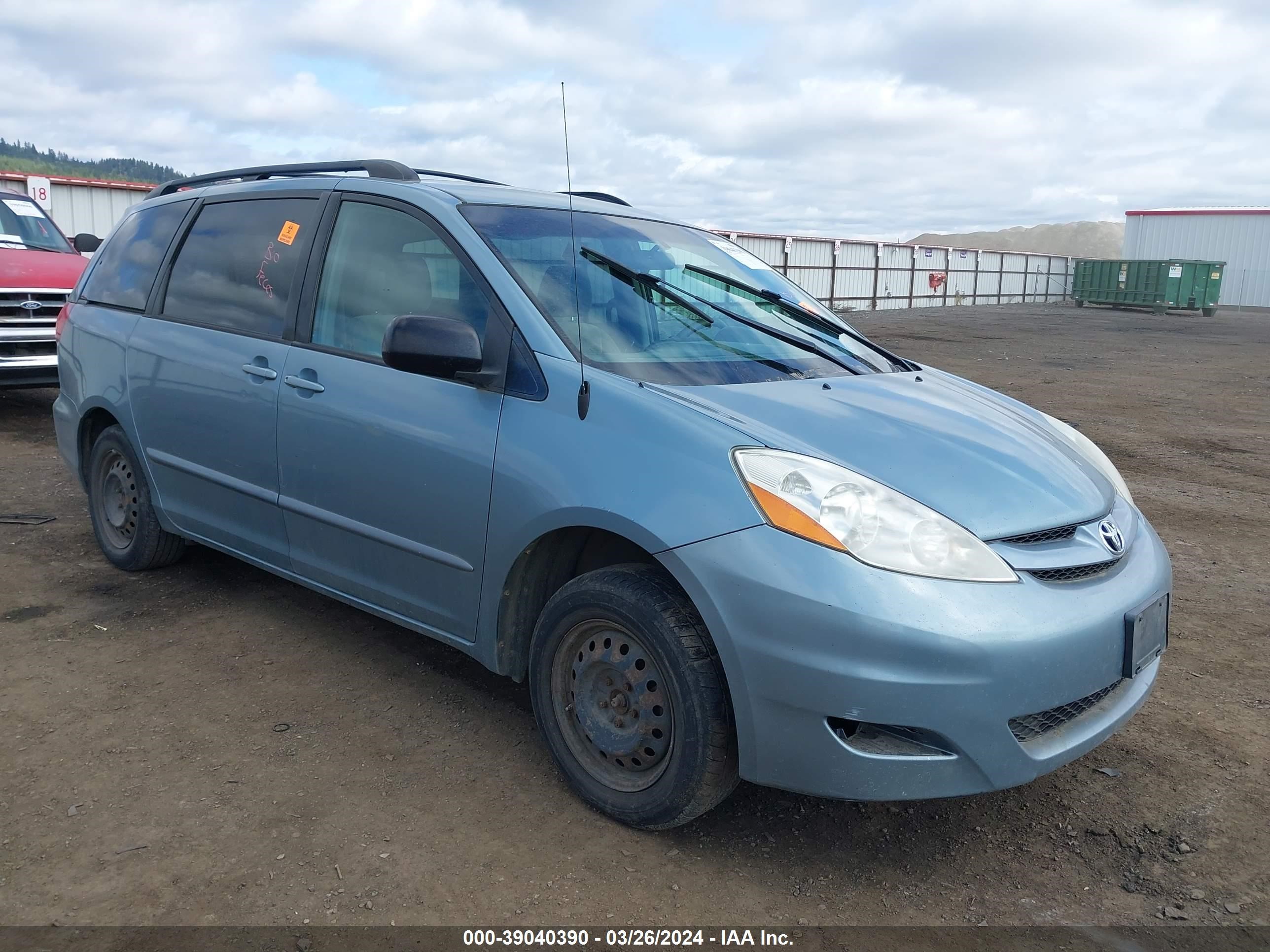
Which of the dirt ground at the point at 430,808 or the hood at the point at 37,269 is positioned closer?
the dirt ground at the point at 430,808

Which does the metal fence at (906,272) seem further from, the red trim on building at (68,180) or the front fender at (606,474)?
the front fender at (606,474)

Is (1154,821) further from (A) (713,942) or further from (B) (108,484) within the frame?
(B) (108,484)

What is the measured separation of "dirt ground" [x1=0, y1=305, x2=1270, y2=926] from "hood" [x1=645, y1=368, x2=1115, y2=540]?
90cm

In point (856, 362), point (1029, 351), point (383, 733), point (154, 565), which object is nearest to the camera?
point (383, 733)

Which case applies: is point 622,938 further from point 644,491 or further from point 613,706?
point 644,491

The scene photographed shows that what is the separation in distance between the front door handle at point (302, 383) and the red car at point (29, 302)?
223 inches

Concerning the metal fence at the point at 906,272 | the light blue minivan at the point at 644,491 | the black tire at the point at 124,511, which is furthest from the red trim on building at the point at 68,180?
the light blue minivan at the point at 644,491

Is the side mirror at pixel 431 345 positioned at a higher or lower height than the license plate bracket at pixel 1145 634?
higher

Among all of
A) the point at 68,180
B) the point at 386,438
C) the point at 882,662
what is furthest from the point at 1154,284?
the point at 882,662

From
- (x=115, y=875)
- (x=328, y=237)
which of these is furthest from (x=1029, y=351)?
(x=115, y=875)

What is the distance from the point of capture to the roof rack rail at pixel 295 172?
3.75m

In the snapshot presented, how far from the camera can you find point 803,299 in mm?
4133

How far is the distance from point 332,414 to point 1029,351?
18553 mm

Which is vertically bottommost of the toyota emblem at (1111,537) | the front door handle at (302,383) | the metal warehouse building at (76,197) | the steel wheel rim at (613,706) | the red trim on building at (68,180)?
the steel wheel rim at (613,706)
